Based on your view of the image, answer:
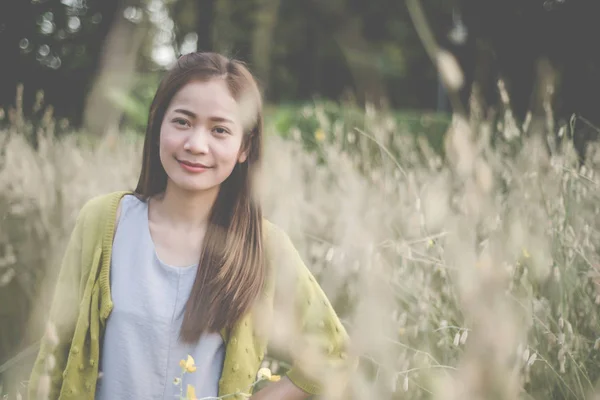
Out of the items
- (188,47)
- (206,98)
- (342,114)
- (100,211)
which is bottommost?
(100,211)

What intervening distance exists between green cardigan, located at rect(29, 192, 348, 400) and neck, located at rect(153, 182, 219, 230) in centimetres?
10

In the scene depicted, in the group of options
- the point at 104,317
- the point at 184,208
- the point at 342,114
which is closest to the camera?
the point at 104,317

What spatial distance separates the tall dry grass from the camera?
2.21 feet

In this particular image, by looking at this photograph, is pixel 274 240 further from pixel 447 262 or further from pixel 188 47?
pixel 188 47

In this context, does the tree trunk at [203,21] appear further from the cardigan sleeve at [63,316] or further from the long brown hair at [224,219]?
the cardigan sleeve at [63,316]

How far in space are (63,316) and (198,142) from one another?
416 mm

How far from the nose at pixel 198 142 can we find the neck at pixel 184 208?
139 mm

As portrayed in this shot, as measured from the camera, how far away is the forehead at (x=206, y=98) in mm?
1417

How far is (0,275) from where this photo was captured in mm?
2340

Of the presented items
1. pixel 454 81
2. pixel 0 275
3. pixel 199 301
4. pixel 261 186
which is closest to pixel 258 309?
pixel 199 301

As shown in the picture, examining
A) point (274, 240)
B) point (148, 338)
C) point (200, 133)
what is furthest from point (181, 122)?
point (148, 338)

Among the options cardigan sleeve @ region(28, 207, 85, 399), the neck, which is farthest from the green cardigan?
the neck

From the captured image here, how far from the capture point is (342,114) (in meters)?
5.86

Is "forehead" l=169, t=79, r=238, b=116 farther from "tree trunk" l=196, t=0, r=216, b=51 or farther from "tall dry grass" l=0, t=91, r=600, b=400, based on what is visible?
"tree trunk" l=196, t=0, r=216, b=51
